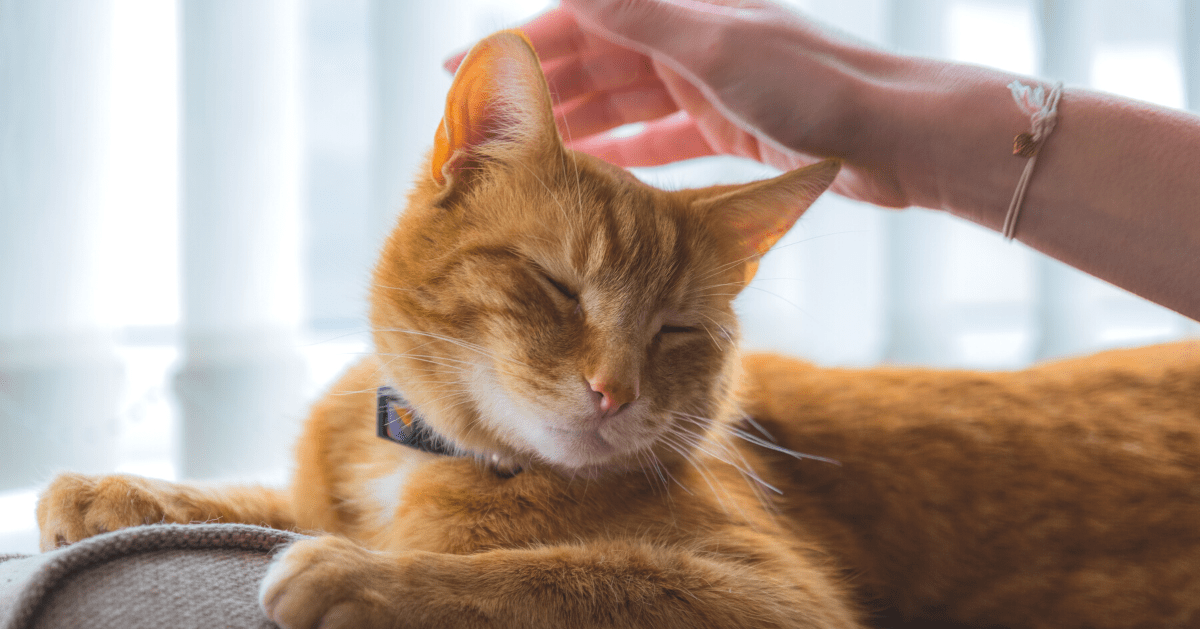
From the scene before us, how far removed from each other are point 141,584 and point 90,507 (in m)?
0.29

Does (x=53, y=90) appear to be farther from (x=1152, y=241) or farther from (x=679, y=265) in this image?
(x=1152, y=241)

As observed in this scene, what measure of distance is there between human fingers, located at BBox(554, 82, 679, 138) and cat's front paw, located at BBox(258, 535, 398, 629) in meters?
0.87

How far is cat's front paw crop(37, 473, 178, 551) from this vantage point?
868 millimetres

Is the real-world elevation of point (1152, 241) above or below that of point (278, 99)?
below

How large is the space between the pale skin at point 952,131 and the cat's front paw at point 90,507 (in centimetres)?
85

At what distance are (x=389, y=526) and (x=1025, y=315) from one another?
2.58m

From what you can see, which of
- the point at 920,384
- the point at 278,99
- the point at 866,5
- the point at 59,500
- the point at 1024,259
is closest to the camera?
the point at 59,500

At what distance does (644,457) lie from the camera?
0.98 metres

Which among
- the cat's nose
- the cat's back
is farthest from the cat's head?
the cat's back

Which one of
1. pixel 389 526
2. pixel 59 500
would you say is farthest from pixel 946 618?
pixel 59 500

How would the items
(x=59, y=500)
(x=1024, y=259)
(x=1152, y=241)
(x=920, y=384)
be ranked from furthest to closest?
1. (x=1024, y=259)
2. (x=920, y=384)
3. (x=1152, y=241)
4. (x=59, y=500)

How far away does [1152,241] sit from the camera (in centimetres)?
101

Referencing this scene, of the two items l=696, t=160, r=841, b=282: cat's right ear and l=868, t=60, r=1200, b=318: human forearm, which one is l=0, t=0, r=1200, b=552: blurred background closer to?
l=696, t=160, r=841, b=282: cat's right ear

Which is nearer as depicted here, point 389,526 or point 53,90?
point 389,526
